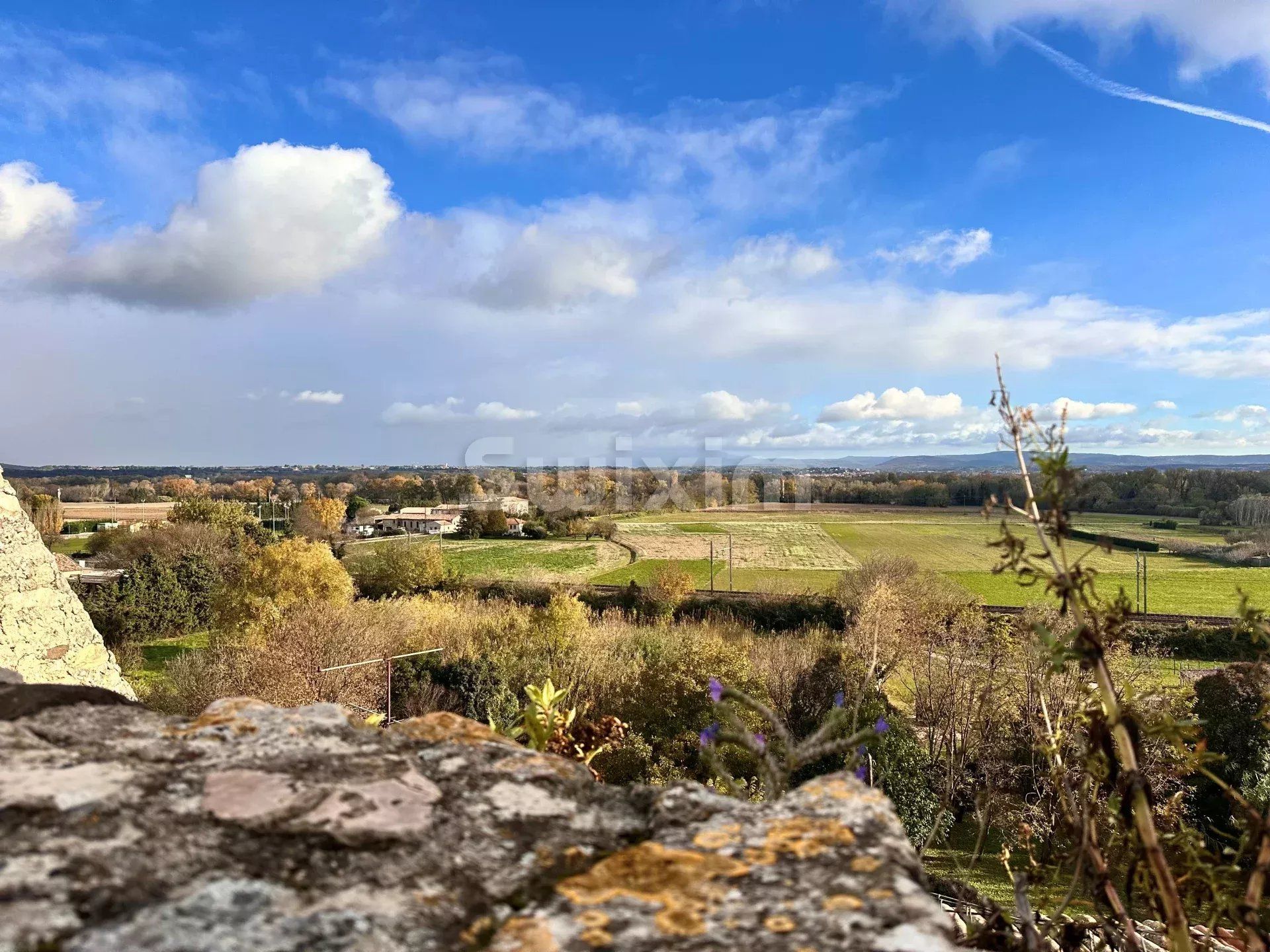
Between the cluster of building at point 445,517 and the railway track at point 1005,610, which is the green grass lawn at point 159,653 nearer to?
the railway track at point 1005,610

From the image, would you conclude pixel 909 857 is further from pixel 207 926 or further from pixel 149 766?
pixel 149 766

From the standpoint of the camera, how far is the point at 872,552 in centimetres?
5338

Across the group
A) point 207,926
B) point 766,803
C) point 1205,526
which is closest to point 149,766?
point 207,926

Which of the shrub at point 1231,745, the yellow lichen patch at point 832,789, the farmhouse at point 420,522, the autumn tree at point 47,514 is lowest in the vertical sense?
the shrub at point 1231,745

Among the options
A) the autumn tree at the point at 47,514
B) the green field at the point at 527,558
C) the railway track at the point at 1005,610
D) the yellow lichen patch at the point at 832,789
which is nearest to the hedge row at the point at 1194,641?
the railway track at the point at 1005,610

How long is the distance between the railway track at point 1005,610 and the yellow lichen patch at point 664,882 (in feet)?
119

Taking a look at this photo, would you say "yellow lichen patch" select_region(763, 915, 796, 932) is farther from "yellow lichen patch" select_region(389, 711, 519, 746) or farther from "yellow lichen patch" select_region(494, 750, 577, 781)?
"yellow lichen patch" select_region(389, 711, 519, 746)

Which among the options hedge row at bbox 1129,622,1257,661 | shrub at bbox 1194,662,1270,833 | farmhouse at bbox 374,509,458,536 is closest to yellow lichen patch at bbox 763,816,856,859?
shrub at bbox 1194,662,1270,833

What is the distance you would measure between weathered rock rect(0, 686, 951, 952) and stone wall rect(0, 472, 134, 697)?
551cm

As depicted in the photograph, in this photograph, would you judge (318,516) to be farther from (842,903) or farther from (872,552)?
(842,903)

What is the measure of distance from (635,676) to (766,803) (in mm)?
22096

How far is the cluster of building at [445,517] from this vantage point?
7619 centimetres

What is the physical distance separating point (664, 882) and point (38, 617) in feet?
23.1

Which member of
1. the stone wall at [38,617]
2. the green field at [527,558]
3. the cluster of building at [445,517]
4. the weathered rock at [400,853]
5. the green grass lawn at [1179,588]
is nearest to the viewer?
the weathered rock at [400,853]
